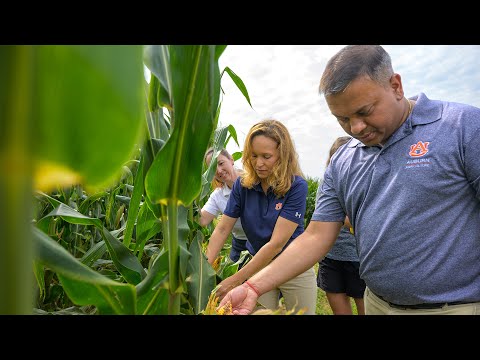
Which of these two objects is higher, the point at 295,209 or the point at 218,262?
the point at 295,209

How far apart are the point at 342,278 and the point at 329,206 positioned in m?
1.08

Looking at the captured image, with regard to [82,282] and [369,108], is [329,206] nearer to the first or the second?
[369,108]

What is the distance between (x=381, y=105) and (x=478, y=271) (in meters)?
0.51

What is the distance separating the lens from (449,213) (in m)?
0.97

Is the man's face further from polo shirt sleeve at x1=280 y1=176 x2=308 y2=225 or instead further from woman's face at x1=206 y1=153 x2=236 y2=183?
woman's face at x1=206 y1=153 x2=236 y2=183

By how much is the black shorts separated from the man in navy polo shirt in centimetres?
98

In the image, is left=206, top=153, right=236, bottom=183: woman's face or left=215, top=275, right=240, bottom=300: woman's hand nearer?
left=215, top=275, right=240, bottom=300: woman's hand

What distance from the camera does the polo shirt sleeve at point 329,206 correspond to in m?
1.23

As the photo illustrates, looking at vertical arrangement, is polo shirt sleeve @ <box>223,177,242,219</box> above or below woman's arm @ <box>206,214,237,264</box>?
above

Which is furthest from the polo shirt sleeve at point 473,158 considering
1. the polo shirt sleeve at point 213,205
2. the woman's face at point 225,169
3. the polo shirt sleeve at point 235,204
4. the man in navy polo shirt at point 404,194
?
the polo shirt sleeve at point 213,205

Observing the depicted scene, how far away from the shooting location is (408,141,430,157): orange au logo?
1.01 m

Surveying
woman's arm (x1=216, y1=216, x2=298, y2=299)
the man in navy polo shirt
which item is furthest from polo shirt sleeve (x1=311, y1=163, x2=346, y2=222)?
woman's arm (x1=216, y1=216, x2=298, y2=299)

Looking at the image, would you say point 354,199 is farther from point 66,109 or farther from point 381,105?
point 66,109
